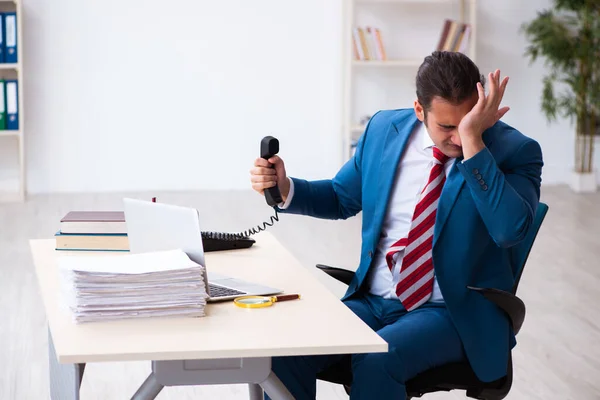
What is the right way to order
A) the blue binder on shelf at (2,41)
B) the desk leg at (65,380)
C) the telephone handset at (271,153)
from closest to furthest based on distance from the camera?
the desk leg at (65,380) < the telephone handset at (271,153) < the blue binder on shelf at (2,41)

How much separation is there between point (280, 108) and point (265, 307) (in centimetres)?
539

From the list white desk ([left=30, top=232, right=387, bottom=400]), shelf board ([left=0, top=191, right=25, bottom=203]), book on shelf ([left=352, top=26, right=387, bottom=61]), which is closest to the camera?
white desk ([left=30, top=232, right=387, bottom=400])

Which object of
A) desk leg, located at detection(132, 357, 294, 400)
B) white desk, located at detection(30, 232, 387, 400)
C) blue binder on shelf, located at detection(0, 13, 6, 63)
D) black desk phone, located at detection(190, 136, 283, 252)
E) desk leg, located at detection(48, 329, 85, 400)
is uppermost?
blue binder on shelf, located at detection(0, 13, 6, 63)

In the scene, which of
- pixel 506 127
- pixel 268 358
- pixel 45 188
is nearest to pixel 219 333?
pixel 268 358

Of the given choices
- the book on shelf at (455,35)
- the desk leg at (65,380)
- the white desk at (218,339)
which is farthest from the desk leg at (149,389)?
the book on shelf at (455,35)

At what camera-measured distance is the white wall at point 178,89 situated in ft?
22.4

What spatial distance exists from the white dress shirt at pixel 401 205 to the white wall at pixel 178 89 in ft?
15.8

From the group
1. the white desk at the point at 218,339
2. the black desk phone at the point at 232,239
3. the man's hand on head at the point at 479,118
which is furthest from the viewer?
the black desk phone at the point at 232,239

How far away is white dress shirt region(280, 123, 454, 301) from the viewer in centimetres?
233

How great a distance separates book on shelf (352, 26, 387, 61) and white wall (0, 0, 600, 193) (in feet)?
0.96

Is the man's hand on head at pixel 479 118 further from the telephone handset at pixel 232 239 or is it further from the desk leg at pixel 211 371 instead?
the desk leg at pixel 211 371

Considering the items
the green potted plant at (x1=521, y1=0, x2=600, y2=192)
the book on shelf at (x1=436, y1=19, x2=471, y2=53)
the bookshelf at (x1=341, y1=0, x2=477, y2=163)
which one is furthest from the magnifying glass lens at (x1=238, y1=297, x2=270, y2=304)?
the green potted plant at (x1=521, y1=0, x2=600, y2=192)

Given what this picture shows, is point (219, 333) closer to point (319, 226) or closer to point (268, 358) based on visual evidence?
point (268, 358)

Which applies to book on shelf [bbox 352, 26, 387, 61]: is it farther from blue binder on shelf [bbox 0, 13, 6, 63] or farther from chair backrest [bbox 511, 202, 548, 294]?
chair backrest [bbox 511, 202, 548, 294]
